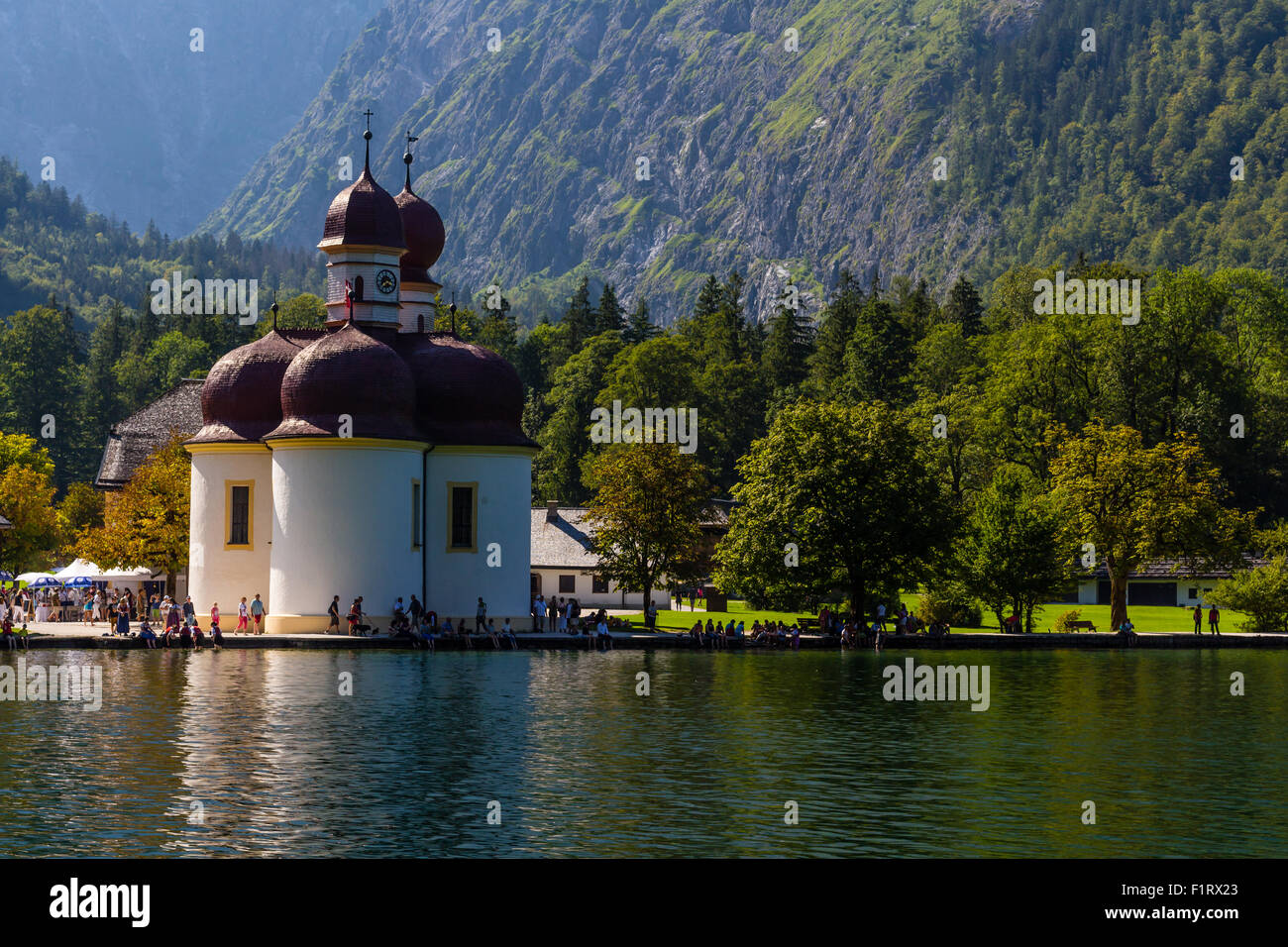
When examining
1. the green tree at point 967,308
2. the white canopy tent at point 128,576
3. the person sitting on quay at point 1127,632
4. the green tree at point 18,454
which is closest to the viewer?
the person sitting on quay at point 1127,632

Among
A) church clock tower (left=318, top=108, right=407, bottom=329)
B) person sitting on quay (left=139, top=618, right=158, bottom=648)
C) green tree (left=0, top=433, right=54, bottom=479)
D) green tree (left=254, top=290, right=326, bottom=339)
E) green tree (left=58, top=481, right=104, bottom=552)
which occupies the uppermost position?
green tree (left=254, top=290, right=326, bottom=339)

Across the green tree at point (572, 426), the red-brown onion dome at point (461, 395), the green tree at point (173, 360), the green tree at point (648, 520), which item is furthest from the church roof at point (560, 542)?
the green tree at point (173, 360)

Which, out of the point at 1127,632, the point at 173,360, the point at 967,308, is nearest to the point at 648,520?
the point at 1127,632

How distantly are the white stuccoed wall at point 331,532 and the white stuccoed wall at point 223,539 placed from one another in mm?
3809

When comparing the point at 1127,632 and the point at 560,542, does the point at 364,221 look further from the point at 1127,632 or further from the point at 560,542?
the point at 560,542

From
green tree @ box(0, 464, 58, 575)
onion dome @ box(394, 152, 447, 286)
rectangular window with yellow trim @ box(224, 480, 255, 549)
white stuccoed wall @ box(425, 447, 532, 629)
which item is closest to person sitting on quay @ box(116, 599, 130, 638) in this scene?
rectangular window with yellow trim @ box(224, 480, 255, 549)

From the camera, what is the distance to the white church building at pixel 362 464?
63.9 metres

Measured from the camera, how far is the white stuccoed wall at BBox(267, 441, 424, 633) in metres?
63.8

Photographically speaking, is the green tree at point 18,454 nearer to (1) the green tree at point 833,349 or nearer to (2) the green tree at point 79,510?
(2) the green tree at point 79,510

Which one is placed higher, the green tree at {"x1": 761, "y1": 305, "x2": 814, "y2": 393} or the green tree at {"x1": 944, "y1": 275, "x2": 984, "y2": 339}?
the green tree at {"x1": 944, "y1": 275, "x2": 984, "y2": 339}

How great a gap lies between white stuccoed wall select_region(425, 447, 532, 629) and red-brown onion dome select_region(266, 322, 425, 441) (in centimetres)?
376

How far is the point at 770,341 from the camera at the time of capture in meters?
144

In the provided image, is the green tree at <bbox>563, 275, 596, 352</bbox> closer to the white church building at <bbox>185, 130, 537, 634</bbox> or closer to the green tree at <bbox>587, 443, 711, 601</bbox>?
the green tree at <bbox>587, 443, 711, 601</bbox>
